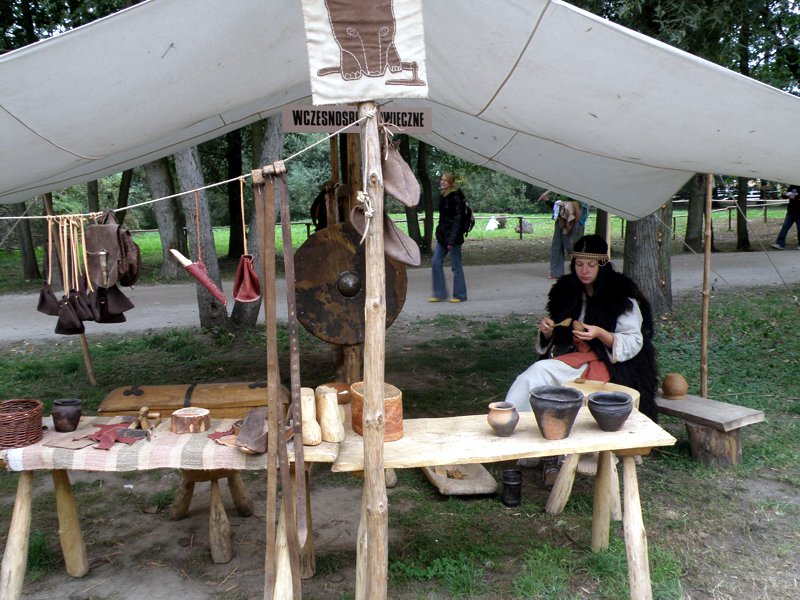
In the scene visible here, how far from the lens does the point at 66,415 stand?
2.62m

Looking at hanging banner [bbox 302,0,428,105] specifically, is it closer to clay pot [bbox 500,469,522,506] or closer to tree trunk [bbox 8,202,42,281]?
clay pot [bbox 500,469,522,506]

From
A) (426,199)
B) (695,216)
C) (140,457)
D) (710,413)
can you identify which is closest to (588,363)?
(710,413)

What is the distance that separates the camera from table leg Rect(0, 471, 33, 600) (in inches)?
97.6

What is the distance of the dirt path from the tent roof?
4051 millimetres

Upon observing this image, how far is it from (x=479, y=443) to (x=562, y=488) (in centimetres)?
104

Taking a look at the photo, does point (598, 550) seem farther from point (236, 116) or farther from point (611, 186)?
point (236, 116)

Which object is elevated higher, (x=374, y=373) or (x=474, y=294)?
(x=374, y=373)

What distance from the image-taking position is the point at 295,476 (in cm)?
232

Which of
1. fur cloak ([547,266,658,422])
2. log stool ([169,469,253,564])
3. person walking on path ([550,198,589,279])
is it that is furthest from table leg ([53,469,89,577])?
person walking on path ([550,198,589,279])

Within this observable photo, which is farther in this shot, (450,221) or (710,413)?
(450,221)

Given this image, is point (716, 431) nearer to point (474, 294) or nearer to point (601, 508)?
point (601, 508)

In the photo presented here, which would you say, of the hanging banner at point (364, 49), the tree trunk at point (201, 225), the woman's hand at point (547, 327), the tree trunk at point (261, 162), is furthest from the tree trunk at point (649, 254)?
the hanging banner at point (364, 49)

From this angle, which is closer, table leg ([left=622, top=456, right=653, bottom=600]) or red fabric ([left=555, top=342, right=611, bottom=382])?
table leg ([left=622, top=456, right=653, bottom=600])

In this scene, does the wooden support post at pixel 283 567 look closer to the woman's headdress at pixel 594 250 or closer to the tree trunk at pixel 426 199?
the woman's headdress at pixel 594 250
